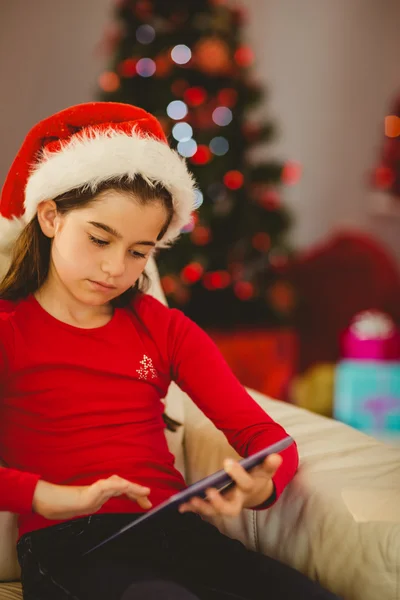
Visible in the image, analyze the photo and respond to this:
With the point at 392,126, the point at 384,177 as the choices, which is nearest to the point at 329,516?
the point at 384,177

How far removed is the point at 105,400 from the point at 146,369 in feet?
0.27

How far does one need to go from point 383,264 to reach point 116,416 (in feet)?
8.52

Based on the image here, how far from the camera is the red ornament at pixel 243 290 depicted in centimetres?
347

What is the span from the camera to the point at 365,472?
98 cm

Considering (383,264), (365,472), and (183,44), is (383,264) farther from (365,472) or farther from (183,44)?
(365,472)

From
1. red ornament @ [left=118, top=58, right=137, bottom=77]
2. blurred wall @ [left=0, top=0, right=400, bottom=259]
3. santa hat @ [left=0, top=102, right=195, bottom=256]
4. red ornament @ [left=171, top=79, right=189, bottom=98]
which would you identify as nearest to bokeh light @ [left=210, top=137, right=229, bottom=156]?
red ornament @ [left=171, top=79, right=189, bottom=98]

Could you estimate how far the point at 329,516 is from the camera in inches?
35.9

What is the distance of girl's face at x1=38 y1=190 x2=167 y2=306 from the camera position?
3.10ft

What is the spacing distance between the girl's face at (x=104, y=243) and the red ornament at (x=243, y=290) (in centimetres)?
249

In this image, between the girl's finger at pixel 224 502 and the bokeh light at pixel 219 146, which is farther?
the bokeh light at pixel 219 146

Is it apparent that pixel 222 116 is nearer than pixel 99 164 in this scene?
No

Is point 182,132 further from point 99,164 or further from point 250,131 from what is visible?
point 99,164

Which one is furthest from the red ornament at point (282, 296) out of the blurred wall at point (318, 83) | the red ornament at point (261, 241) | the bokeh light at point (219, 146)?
the bokeh light at point (219, 146)

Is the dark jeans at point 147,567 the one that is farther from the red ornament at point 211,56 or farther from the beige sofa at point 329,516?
the red ornament at point 211,56
